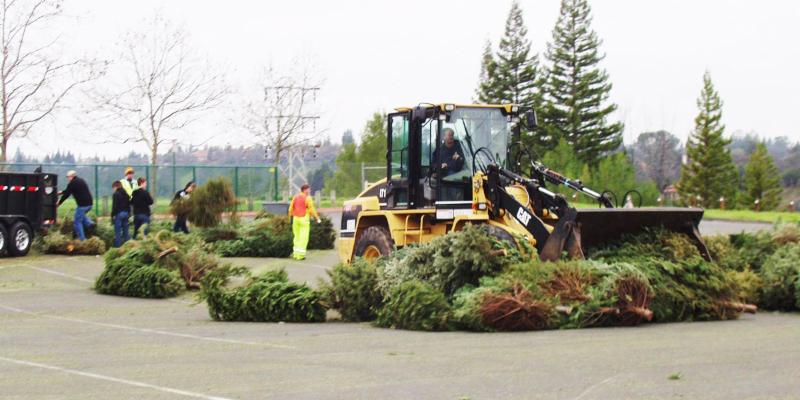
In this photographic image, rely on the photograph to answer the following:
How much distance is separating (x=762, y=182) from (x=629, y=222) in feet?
254

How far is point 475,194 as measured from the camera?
16.7 metres

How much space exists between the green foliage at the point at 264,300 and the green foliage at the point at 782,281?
6181 mm

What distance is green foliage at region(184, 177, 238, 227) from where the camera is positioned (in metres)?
29.4

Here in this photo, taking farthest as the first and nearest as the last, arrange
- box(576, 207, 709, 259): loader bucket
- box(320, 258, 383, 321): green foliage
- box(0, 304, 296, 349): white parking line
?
box(576, 207, 709, 259): loader bucket < box(320, 258, 383, 321): green foliage < box(0, 304, 296, 349): white parking line

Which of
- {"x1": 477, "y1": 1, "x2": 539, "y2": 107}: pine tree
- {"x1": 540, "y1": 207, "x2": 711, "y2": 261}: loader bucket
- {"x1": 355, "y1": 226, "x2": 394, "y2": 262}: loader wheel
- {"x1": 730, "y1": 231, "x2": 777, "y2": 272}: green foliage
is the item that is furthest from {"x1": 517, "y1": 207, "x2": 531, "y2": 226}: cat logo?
{"x1": 477, "y1": 1, "x2": 539, "y2": 107}: pine tree

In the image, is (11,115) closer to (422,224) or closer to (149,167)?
(149,167)

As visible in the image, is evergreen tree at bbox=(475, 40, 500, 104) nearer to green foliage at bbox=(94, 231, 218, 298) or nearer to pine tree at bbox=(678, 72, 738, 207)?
pine tree at bbox=(678, 72, 738, 207)

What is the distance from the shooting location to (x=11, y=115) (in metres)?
36.2

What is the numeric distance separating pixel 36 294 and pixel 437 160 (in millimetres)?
7892

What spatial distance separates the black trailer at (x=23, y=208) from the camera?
25.9 metres

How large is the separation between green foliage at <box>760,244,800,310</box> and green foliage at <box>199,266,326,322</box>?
20.3 ft

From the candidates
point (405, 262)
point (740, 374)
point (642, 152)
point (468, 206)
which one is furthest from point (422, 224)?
point (642, 152)

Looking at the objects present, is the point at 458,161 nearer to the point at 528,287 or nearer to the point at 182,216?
the point at 528,287

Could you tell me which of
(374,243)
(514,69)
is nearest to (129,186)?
(374,243)
